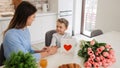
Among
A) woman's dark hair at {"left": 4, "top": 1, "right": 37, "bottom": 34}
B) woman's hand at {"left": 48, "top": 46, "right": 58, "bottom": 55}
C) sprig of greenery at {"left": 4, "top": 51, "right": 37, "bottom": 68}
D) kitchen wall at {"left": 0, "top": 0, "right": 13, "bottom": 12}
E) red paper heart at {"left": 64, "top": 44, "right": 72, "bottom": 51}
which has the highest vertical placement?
kitchen wall at {"left": 0, "top": 0, "right": 13, "bottom": 12}

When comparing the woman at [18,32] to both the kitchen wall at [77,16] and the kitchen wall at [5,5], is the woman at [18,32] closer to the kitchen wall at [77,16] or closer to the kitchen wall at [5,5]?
the kitchen wall at [5,5]

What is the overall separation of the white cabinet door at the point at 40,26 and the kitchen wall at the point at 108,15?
1.23 meters

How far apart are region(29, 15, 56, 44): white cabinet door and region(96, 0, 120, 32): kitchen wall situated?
123cm

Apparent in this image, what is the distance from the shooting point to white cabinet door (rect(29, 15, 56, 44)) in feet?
12.5

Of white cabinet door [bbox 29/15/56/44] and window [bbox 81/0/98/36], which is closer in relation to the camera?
white cabinet door [bbox 29/15/56/44]

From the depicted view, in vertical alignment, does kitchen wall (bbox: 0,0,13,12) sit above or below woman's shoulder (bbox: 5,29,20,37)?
above

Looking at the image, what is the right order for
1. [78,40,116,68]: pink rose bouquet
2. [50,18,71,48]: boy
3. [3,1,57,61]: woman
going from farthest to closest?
[50,18,71,48]: boy
[3,1,57,61]: woman
[78,40,116,68]: pink rose bouquet

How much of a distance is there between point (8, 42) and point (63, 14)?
2850mm

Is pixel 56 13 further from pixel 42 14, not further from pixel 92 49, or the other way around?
pixel 92 49

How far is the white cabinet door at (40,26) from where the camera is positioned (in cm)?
382

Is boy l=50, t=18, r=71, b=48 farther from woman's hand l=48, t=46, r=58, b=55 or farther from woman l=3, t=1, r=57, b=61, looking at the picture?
woman l=3, t=1, r=57, b=61

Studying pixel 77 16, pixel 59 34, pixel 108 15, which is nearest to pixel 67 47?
pixel 59 34

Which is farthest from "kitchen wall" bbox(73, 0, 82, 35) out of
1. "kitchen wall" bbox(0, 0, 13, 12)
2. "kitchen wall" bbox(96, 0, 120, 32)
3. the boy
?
the boy

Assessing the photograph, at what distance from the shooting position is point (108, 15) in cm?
349
